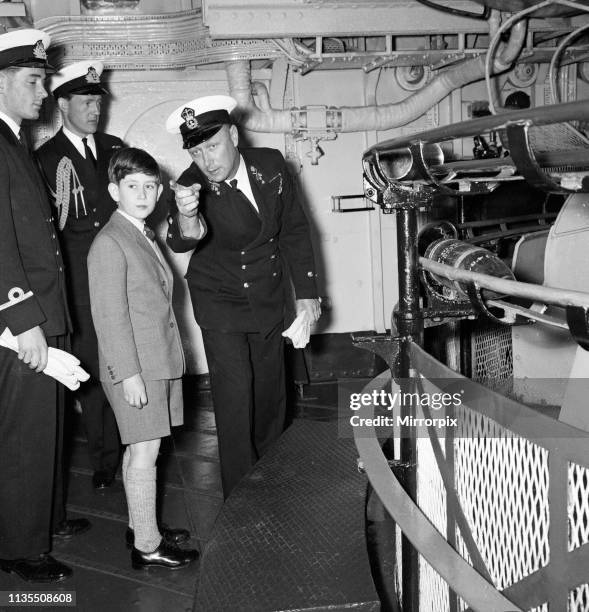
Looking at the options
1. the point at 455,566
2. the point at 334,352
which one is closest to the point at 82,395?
the point at 334,352

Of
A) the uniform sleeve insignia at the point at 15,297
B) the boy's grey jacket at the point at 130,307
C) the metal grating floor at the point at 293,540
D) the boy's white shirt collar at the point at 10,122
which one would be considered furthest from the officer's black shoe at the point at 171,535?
the boy's white shirt collar at the point at 10,122

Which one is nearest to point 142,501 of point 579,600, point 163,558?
point 163,558

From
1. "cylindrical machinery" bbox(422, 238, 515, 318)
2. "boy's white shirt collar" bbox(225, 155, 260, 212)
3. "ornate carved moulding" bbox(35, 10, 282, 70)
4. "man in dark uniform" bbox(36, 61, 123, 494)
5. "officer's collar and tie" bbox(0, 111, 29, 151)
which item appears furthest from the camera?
"ornate carved moulding" bbox(35, 10, 282, 70)

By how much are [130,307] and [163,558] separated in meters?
0.90

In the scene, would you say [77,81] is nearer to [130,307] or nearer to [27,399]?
[130,307]

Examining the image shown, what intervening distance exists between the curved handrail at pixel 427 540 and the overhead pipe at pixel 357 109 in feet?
12.5

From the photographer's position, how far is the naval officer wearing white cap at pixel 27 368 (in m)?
2.59

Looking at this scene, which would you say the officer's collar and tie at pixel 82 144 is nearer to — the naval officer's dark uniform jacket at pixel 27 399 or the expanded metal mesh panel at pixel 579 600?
the naval officer's dark uniform jacket at pixel 27 399

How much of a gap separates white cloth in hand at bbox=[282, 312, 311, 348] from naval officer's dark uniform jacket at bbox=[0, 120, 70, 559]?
2.85 feet

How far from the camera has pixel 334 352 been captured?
5570 millimetres

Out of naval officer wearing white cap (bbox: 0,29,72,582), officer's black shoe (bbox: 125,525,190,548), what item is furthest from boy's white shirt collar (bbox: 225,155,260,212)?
officer's black shoe (bbox: 125,525,190,548)

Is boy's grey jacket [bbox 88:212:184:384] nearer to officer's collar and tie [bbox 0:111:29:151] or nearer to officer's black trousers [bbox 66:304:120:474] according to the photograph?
officer's collar and tie [bbox 0:111:29:151]

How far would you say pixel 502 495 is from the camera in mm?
1160

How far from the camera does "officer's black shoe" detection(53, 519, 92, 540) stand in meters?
3.02
